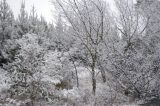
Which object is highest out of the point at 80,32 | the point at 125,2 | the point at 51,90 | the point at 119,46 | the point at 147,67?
the point at 125,2

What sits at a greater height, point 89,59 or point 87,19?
point 87,19

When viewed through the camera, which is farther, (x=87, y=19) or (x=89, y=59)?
(x=89, y=59)

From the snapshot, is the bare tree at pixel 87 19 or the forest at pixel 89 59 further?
the bare tree at pixel 87 19

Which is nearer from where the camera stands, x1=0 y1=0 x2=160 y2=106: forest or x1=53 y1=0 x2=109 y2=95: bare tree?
x1=0 y1=0 x2=160 y2=106: forest

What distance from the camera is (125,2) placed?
69.3 feet

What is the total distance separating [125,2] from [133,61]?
23.0 ft

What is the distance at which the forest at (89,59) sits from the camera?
15.2 m

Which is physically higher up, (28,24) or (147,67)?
(28,24)

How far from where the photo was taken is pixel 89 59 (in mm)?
21969

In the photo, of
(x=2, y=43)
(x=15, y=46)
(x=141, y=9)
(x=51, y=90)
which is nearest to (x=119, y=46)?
(x=141, y=9)

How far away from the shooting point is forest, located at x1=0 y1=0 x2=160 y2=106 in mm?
15250

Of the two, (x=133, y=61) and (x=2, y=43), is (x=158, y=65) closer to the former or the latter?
(x=133, y=61)

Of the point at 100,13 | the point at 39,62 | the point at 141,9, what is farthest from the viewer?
the point at 141,9

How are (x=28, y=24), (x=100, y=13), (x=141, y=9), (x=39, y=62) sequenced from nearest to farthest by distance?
(x=39, y=62) < (x=100, y=13) < (x=141, y=9) < (x=28, y=24)
